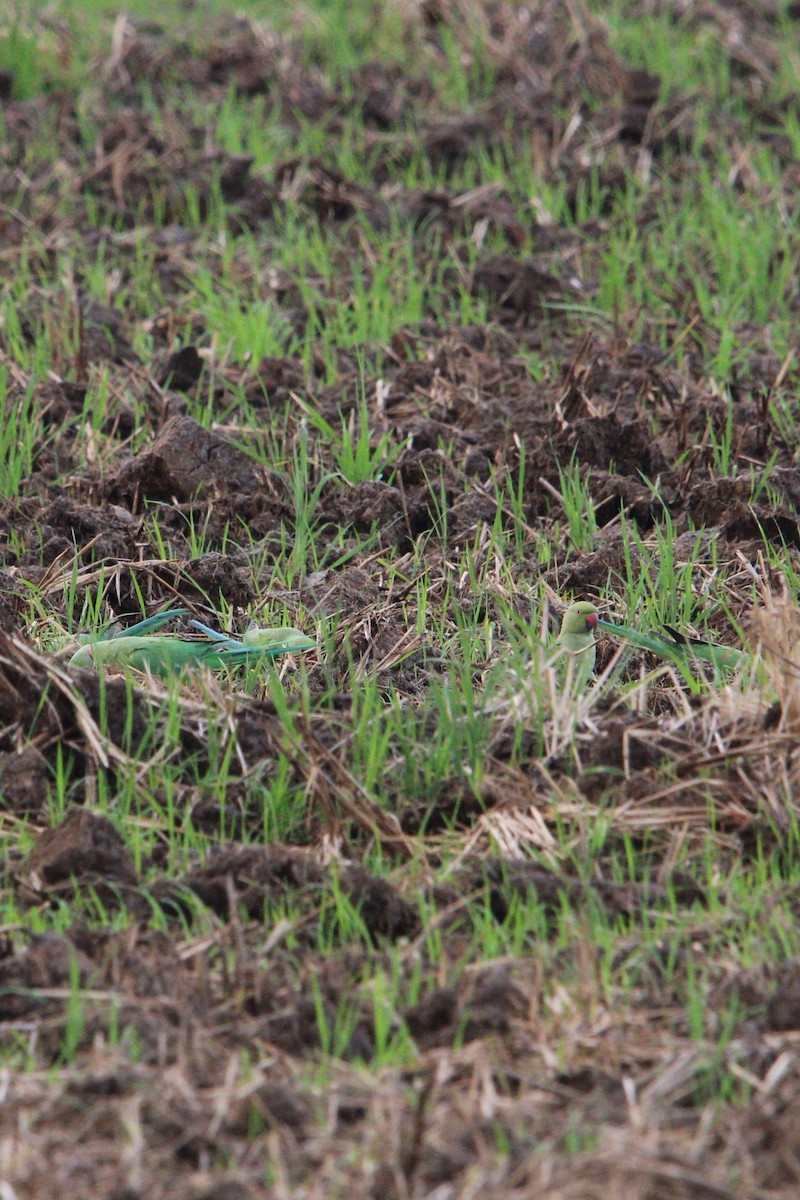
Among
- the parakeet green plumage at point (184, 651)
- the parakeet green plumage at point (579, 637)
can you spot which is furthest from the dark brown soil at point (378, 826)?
the parakeet green plumage at point (579, 637)

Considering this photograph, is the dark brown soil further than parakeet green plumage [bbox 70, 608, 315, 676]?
No

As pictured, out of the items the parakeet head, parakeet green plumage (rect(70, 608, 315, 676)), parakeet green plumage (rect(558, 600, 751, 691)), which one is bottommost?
parakeet green plumage (rect(70, 608, 315, 676))

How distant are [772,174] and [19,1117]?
5.33 metres

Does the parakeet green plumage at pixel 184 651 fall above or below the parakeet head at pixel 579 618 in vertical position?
below

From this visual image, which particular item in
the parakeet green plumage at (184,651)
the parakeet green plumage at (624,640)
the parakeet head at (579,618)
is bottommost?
the parakeet green plumage at (184,651)

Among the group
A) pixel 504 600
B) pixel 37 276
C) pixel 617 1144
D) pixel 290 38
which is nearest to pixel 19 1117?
pixel 617 1144

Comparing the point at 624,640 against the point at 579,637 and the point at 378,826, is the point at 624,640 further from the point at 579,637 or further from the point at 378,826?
the point at 378,826

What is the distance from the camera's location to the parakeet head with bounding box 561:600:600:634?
3432 millimetres

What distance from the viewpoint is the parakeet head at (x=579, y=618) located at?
3432mm

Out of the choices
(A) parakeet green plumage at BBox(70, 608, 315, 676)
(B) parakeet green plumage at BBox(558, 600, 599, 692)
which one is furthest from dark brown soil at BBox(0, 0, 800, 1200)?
(B) parakeet green plumage at BBox(558, 600, 599, 692)

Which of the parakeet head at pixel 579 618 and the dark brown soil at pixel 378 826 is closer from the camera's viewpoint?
the dark brown soil at pixel 378 826

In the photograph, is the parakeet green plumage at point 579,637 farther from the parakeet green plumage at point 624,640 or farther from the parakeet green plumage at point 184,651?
the parakeet green plumage at point 184,651

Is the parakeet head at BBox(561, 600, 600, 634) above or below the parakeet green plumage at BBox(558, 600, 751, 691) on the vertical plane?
above

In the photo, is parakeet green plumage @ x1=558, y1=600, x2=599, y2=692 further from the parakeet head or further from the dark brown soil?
the dark brown soil
